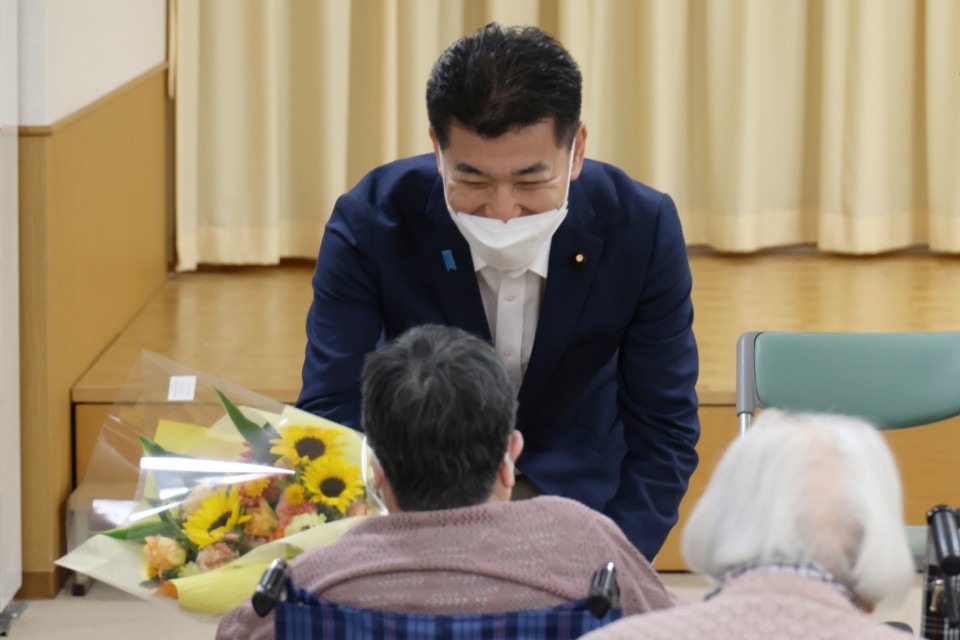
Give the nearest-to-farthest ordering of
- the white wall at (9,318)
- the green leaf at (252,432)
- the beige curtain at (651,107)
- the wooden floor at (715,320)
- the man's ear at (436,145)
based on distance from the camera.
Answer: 1. the green leaf at (252,432)
2. the man's ear at (436,145)
3. the white wall at (9,318)
4. the wooden floor at (715,320)
5. the beige curtain at (651,107)

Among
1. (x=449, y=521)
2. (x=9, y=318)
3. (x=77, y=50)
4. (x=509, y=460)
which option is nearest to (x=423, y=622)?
(x=449, y=521)

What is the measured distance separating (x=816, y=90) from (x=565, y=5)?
92 centimetres

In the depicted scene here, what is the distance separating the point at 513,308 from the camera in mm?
2145

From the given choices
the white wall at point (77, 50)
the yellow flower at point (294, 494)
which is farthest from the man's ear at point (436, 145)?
the white wall at point (77, 50)

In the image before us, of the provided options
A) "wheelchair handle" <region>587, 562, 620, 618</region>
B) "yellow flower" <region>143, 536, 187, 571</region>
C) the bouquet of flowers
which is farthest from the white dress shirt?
"wheelchair handle" <region>587, 562, 620, 618</region>

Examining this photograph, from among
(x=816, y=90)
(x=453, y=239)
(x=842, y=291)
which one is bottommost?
(x=842, y=291)

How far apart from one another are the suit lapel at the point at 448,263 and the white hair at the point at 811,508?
841mm

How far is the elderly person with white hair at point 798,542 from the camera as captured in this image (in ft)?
3.86

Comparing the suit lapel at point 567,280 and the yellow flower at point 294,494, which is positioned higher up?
the suit lapel at point 567,280

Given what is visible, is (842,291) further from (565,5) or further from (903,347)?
(903,347)

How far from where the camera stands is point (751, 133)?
4.85 meters

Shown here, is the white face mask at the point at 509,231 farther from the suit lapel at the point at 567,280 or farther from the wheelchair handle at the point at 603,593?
the wheelchair handle at the point at 603,593

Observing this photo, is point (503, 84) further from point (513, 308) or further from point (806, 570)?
point (806, 570)

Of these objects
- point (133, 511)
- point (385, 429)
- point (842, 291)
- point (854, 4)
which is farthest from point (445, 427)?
point (854, 4)
